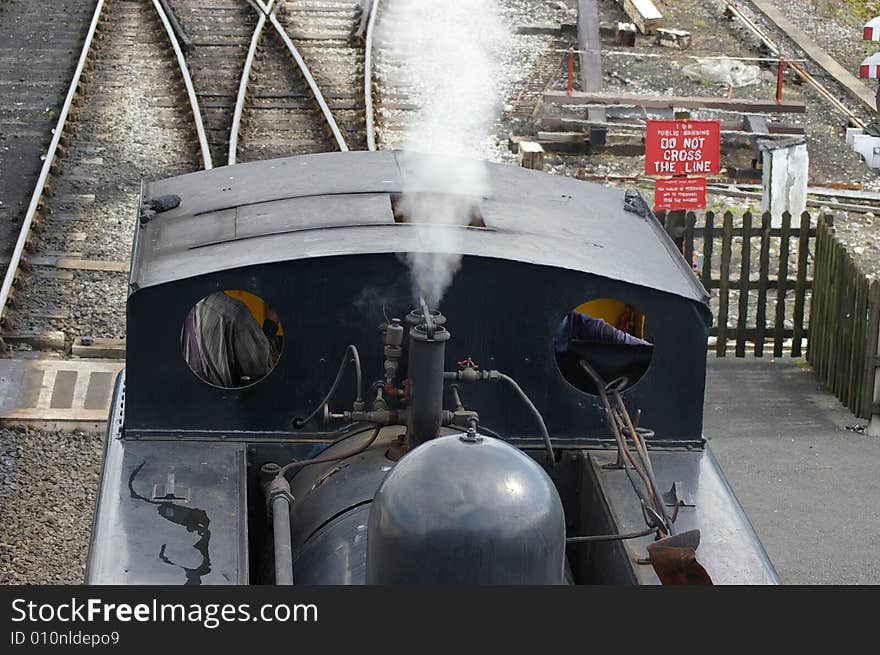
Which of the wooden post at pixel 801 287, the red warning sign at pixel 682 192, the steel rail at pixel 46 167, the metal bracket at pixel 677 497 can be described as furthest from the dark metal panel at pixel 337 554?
the red warning sign at pixel 682 192

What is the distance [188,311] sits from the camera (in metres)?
5.25

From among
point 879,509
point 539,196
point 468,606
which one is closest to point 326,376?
point 539,196

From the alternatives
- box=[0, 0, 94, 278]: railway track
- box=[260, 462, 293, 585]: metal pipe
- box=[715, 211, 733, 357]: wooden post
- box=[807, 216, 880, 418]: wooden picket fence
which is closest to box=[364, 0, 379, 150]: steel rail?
box=[0, 0, 94, 278]: railway track

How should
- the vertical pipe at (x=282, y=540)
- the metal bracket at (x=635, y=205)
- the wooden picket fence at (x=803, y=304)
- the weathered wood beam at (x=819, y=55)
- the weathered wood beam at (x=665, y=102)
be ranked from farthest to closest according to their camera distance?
the weathered wood beam at (x=819, y=55), the weathered wood beam at (x=665, y=102), the wooden picket fence at (x=803, y=304), the metal bracket at (x=635, y=205), the vertical pipe at (x=282, y=540)

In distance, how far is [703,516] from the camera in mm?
5023

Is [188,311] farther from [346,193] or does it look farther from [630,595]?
[630,595]

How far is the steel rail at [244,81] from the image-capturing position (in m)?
13.6

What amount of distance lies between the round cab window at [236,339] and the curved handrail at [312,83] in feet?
23.7

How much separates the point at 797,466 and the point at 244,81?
28.7 feet

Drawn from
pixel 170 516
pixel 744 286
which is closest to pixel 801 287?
pixel 744 286

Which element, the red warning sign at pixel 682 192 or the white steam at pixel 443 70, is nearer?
the red warning sign at pixel 682 192

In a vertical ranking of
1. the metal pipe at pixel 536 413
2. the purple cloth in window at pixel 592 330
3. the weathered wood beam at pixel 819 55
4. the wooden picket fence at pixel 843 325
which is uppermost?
the weathered wood beam at pixel 819 55

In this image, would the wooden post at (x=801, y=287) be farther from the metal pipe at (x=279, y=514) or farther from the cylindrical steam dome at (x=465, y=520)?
the cylindrical steam dome at (x=465, y=520)

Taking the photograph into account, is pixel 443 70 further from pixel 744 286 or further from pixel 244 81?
pixel 744 286
